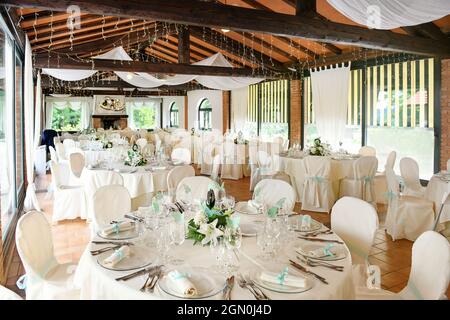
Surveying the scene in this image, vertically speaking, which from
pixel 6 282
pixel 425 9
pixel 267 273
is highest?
pixel 425 9

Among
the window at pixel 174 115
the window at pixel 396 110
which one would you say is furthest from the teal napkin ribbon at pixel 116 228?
the window at pixel 174 115

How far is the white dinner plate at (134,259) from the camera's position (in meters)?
1.98

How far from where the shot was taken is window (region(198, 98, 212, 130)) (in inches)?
697

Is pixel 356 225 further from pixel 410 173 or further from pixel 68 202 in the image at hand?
pixel 68 202

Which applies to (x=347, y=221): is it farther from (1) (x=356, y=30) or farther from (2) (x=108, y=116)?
(2) (x=108, y=116)

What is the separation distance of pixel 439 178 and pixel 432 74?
3.18m

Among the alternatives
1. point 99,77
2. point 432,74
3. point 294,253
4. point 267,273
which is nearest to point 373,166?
point 432,74

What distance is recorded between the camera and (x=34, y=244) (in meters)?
2.54

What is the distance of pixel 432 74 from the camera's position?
7.20m

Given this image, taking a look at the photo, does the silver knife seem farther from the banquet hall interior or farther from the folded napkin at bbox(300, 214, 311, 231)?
the folded napkin at bbox(300, 214, 311, 231)

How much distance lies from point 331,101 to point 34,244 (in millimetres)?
8169

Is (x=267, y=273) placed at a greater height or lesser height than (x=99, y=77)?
lesser

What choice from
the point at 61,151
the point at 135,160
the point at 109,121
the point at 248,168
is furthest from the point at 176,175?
the point at 109,121

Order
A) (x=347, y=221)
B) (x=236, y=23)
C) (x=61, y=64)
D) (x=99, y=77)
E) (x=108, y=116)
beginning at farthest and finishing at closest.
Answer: (x=108, y=116)
(x=99, y=77)
(x=61, y=64)
(x=236, y=23)
(x=347, y=221)
